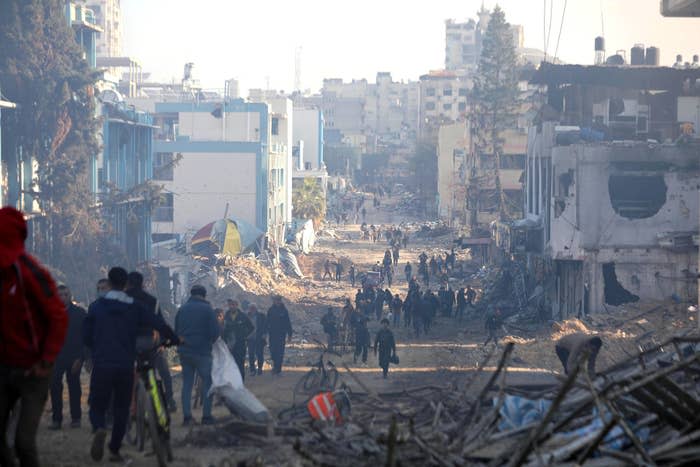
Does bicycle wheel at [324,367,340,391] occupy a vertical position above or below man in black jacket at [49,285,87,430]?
below

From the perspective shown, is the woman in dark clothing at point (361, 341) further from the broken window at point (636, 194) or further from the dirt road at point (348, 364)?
the broken window at point (636, 194)

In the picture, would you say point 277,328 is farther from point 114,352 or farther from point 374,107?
point 374,107

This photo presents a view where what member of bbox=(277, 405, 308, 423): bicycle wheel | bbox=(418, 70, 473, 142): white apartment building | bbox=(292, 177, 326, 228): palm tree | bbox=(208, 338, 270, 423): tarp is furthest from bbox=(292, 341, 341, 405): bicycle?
bbox=(418, 70, 473, 142): white apartment building

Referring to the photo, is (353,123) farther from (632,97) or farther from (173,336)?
(173,336)

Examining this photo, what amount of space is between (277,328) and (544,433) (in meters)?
10.7

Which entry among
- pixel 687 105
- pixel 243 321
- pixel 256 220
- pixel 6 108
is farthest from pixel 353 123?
pixel 243 321

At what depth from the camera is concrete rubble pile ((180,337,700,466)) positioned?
646cm

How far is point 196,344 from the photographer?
10281 millimetres

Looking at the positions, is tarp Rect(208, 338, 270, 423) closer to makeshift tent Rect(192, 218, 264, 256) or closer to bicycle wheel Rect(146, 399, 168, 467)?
bicycle wheel Rect(146, 399, 168, 467)

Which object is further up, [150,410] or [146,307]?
[146,307]

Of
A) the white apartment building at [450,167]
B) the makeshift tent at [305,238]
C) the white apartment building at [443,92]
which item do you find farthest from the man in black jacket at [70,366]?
the white apartment building at [443,92]

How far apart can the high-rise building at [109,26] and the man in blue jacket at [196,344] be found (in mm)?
146087

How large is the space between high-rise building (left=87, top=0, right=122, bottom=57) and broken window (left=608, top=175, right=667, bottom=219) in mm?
129178

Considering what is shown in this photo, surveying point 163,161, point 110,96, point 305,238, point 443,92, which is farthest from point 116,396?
point 443,92
